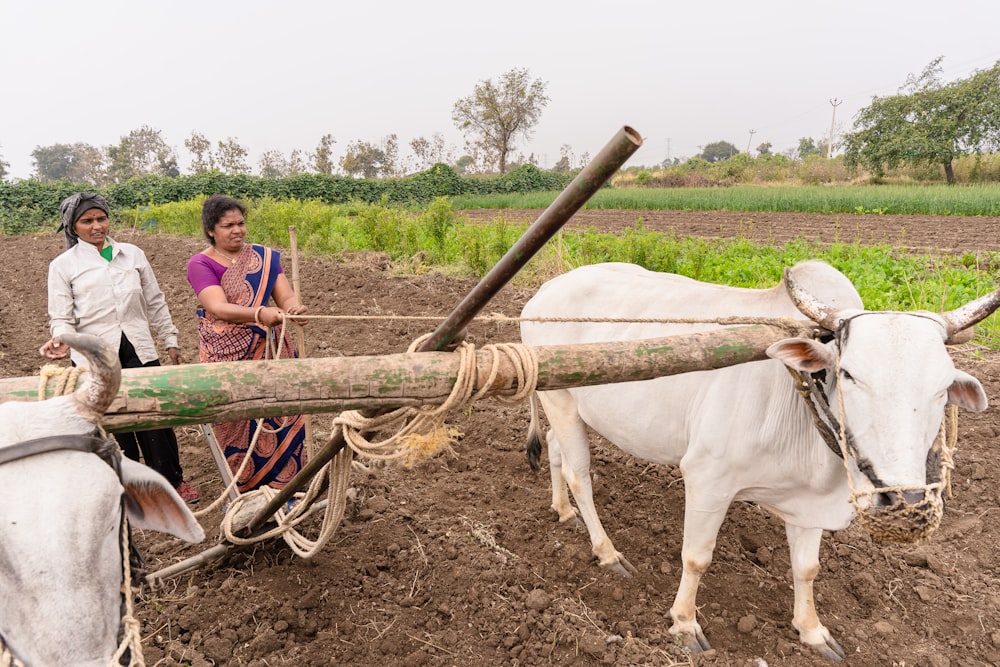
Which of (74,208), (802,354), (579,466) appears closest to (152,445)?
(74,208)

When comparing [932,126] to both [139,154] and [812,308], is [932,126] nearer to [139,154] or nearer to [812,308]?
[812,308]

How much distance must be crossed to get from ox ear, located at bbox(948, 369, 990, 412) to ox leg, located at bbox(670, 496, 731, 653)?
98cm

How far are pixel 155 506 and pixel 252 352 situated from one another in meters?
1.73

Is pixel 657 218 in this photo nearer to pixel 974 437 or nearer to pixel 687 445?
pixel 974 437

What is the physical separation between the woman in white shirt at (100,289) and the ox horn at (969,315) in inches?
156

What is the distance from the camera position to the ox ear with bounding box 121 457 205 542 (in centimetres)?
164

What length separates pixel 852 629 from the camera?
292 centimetres

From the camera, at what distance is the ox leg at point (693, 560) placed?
266cm

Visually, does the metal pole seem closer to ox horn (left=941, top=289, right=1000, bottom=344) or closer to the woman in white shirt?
ox horn (left=941, top=289, right=1000, bottom=344)

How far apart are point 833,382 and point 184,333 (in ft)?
27.8

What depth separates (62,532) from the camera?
4.36ft

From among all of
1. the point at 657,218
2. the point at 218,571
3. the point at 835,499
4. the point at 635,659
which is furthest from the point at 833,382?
the point at 657,218

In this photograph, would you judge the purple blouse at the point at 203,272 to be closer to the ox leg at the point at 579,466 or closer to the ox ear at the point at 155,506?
the ox ear at the point at 155,506

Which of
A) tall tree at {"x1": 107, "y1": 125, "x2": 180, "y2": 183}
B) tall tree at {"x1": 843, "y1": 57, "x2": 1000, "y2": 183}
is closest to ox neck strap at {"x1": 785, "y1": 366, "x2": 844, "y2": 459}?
tall tree at {"x1": 843, "y1": 57, "x2": 1000, "y2": 183}
